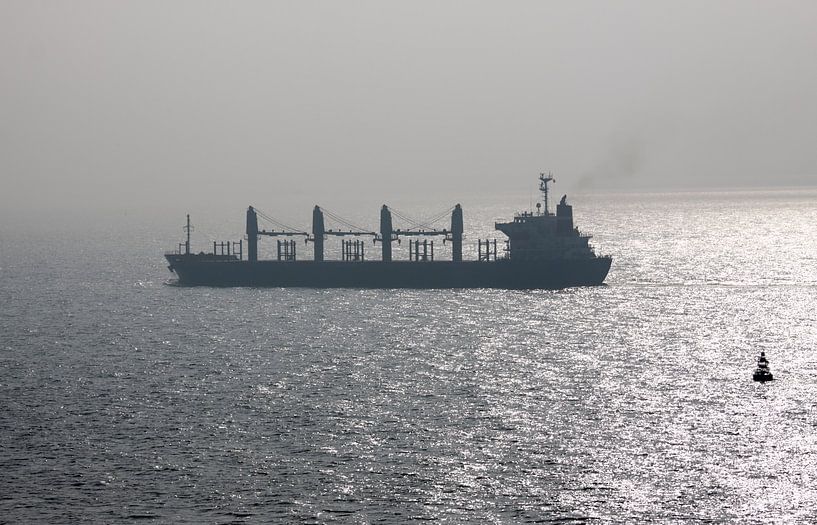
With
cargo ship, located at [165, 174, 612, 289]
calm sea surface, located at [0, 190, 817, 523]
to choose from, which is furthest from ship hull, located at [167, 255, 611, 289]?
calm sea surface, located at [0, 190, 817, 523]

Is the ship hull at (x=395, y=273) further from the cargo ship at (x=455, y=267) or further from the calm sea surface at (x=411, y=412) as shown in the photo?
the calm sea surface at (x=411, y=412)

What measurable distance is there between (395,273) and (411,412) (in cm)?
6733

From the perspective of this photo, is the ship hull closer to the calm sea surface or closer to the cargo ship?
the cargo ship

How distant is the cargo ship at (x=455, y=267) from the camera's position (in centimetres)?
11925

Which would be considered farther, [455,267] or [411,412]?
[455,267]

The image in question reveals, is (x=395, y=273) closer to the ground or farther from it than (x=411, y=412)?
farther from it

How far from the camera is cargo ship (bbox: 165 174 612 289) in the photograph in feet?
391

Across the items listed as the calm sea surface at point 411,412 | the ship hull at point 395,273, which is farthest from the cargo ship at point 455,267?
the calm sea surface at point 411,412

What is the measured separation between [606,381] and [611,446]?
15.4 metres

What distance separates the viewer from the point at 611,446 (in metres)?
51.4

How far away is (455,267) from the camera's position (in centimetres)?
12281

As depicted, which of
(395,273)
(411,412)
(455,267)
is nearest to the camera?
(411,412)

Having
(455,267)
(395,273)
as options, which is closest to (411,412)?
(455,267)

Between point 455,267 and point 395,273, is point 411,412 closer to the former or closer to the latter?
point 455,267
